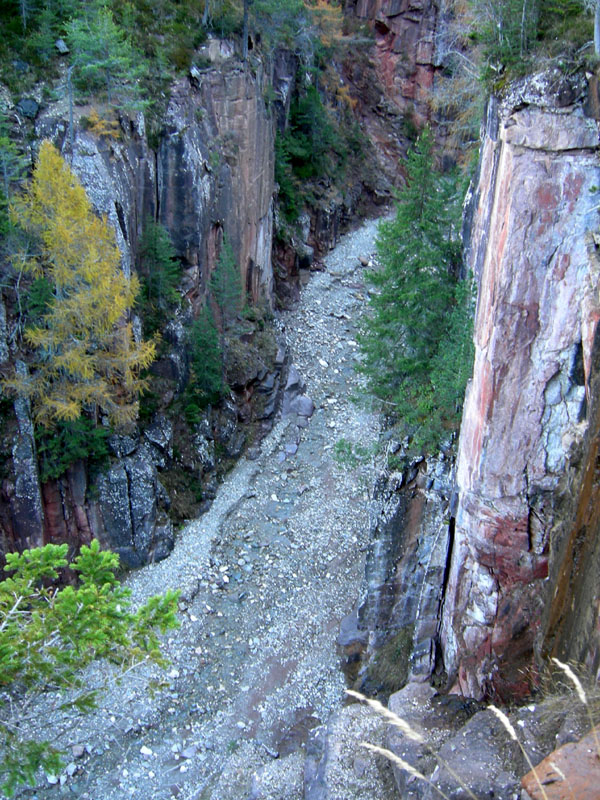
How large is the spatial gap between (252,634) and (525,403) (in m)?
11.7

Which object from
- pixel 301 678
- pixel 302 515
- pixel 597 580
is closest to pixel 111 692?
pixel 301 678

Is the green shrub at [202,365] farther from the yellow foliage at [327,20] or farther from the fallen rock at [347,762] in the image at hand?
the yellow foliage at [327,20]

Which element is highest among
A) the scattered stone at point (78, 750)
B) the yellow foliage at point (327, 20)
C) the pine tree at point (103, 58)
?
the yellow foliage at point (327, 20)

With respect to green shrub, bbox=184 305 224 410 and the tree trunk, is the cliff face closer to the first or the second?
green shrub, bbox=184 305 224 410

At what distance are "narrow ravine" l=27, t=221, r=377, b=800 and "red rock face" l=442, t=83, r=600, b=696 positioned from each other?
556cm

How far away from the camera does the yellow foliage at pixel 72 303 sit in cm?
1783

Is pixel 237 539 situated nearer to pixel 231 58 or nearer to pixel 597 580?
pixel 597 580

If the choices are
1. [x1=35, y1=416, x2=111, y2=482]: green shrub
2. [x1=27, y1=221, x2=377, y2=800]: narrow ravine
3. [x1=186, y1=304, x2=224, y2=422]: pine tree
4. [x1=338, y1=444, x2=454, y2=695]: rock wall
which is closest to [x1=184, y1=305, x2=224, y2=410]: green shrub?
[x1=186, y1=304, x2=224, y2=422]: pine tree

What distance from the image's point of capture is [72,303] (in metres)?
18.5

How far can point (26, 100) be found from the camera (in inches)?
853

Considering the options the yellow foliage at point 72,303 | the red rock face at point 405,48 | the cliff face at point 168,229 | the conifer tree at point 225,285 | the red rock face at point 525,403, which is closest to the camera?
the red rock face at point 525,403

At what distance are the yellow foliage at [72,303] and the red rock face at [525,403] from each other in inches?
410

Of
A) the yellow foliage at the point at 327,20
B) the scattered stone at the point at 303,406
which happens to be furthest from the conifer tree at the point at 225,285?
the yellow foliage at the point at 327,20

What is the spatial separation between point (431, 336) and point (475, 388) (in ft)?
17.0
